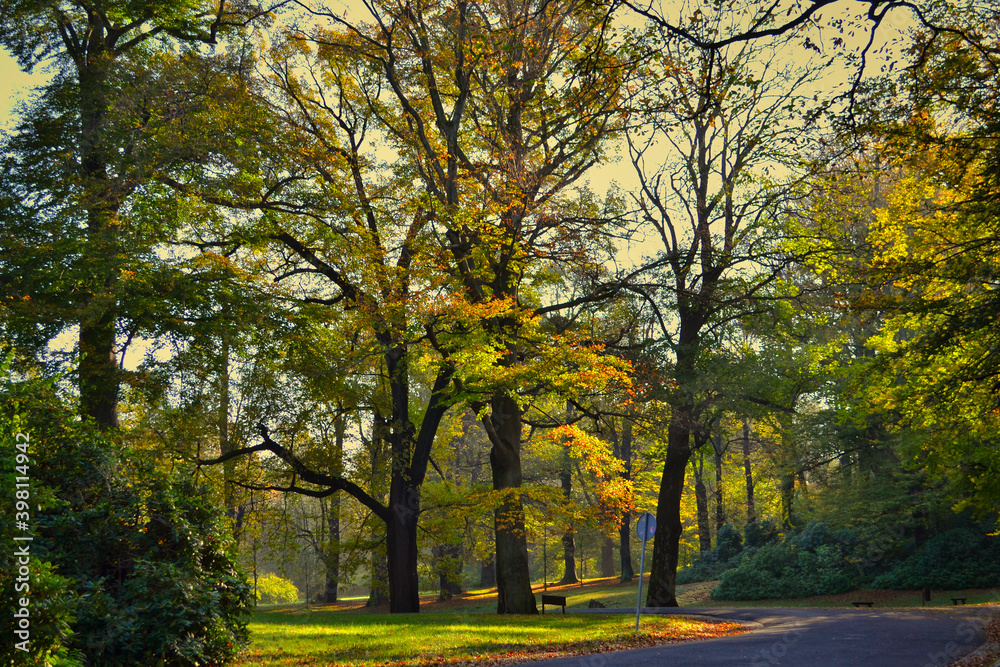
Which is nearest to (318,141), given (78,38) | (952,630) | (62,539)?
(78,38)

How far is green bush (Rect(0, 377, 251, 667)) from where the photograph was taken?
23.9ft

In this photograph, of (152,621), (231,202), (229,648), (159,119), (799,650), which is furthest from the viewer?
(231,202)

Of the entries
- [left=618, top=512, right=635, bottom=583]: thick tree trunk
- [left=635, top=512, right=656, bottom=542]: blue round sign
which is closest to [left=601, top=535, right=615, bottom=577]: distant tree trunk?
[left=618, top=512, right=635, bottom=583]: thick tree trunk

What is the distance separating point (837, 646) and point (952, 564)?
16770 mm

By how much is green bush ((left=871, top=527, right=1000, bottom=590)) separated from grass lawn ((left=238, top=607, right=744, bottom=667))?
40.8 feet

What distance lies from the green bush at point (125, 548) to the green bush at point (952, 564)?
24410 mm

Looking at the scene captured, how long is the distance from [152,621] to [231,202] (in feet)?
39.9

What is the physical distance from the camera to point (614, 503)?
17.8 metres

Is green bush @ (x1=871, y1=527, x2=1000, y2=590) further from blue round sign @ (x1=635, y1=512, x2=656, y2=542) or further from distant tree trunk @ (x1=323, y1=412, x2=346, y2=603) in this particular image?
distant tree trunk @ (x1=323, y1=412, x2=346, y2=603)

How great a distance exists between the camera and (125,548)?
804 centimetres

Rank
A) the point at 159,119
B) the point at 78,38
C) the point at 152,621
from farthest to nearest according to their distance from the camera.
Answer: the point at 78,38
the point at 159,119
the point at 152,621

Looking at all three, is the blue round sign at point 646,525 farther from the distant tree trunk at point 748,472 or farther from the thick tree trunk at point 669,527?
the distant tree trunk at point 748,472

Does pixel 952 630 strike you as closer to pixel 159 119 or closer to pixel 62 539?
pixel 62 539

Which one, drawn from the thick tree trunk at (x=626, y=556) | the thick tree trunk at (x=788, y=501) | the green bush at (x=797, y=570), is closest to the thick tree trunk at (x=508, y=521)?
the green bush at (x=797, y=570)
